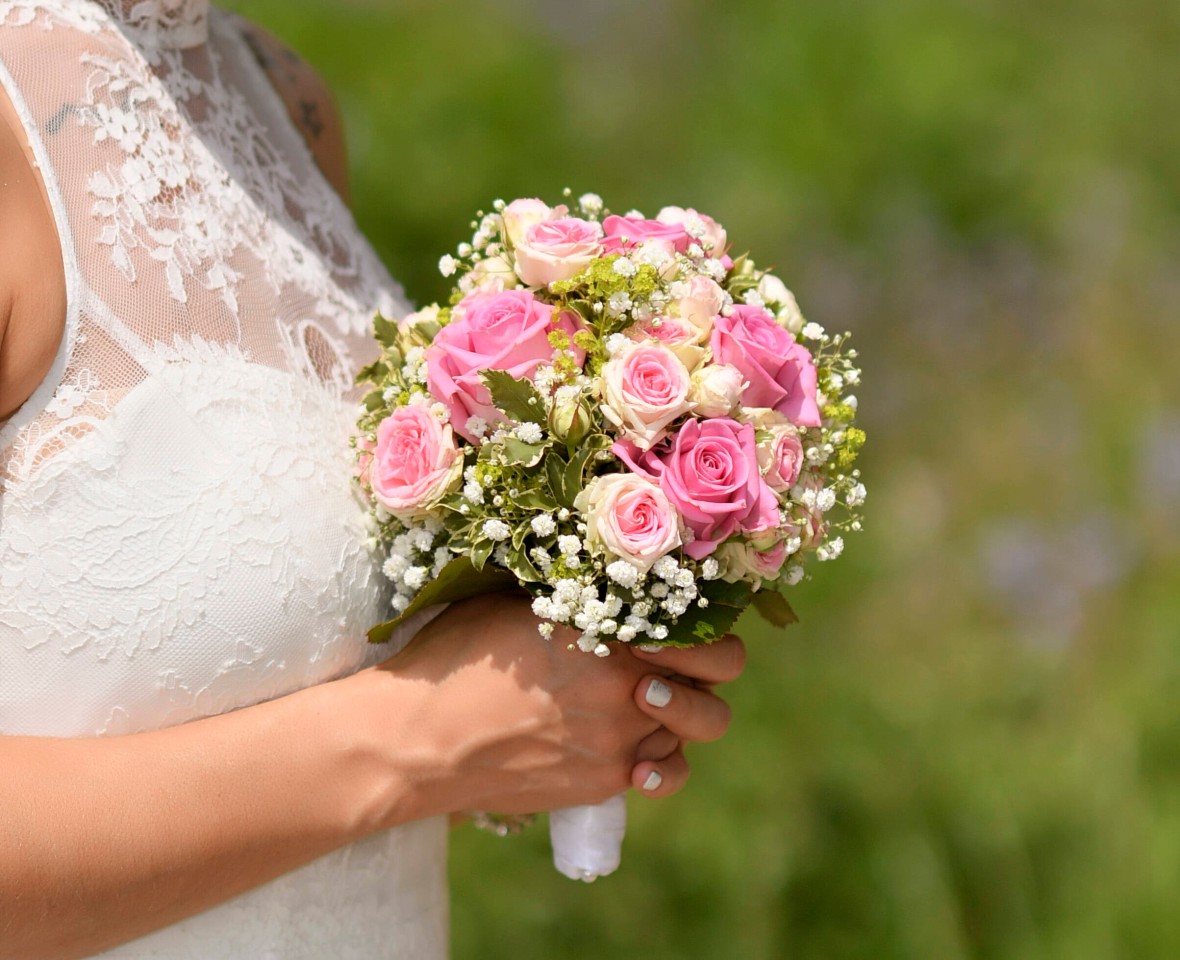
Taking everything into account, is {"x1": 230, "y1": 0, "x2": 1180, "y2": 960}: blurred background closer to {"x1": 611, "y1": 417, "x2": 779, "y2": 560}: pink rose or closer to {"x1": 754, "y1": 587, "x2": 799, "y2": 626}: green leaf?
{"x1": 754, "y1": 587, "x2": 799, "y2": 626}: green leaf

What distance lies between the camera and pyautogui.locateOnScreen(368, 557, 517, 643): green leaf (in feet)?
4.95

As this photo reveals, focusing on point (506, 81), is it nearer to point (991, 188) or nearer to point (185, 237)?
point (991, 188)

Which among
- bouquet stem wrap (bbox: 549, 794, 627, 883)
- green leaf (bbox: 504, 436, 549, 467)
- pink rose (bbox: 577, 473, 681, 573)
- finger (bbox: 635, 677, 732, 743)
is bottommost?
bouquet stem wrap (bbox: 549, 794, 627, 883)

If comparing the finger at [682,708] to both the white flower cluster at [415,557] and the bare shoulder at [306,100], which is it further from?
the bare shoulder at [306,100]

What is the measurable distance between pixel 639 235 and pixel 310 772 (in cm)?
82

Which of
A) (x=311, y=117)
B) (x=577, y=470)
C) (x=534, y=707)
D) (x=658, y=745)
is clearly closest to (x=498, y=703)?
(x=534, y=707)

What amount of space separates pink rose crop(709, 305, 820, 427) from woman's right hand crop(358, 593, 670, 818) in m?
0.40

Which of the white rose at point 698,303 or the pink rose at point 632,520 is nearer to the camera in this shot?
the pink rose at point 632,520

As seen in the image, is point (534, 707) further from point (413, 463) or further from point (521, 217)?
point (521, 217)

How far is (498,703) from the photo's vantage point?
63.2 inches

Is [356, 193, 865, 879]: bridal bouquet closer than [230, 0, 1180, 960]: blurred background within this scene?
Yes

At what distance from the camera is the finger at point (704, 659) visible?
1632 millimetres

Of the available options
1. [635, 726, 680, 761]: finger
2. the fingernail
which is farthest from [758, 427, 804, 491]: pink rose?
[635, 726, 680, 761]: finger

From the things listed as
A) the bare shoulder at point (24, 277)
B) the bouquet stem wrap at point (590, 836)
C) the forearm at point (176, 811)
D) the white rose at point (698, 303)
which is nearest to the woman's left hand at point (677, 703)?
the bouquet stem wrap at point (590, 836)
